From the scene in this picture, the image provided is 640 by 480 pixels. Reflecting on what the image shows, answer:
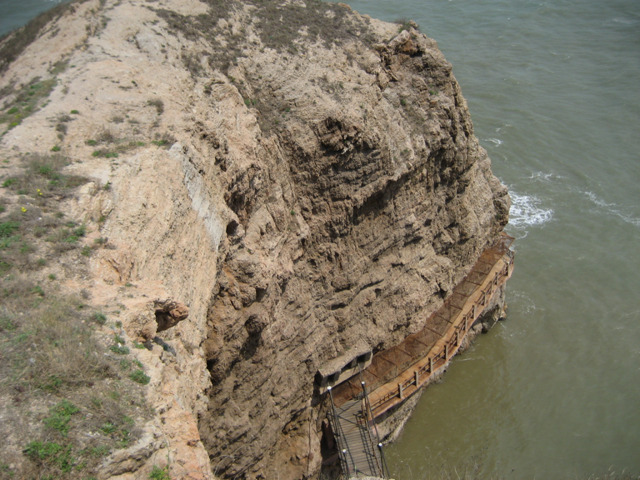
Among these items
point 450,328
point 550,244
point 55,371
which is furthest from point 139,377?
point 550,244

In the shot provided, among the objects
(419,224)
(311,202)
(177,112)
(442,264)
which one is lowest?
(442,264)

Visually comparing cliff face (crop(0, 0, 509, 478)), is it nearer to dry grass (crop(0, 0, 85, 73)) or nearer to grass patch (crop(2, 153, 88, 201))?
grass patch (crop(2, 153, 88, 201))

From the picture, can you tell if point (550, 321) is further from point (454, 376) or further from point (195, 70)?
point (195, 70)

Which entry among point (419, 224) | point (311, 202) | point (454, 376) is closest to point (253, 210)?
point (311, 202)

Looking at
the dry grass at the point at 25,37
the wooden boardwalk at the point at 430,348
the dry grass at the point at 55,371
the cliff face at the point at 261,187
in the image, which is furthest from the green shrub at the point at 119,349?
the dry grass at the point at 25,37

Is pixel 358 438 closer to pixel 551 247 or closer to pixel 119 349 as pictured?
pixel 119 349

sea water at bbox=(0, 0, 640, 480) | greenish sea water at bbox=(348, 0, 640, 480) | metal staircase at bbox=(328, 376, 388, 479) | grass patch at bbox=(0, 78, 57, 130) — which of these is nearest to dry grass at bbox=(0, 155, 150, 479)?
grass patch at bbox=(0, 78, 57, 130)
